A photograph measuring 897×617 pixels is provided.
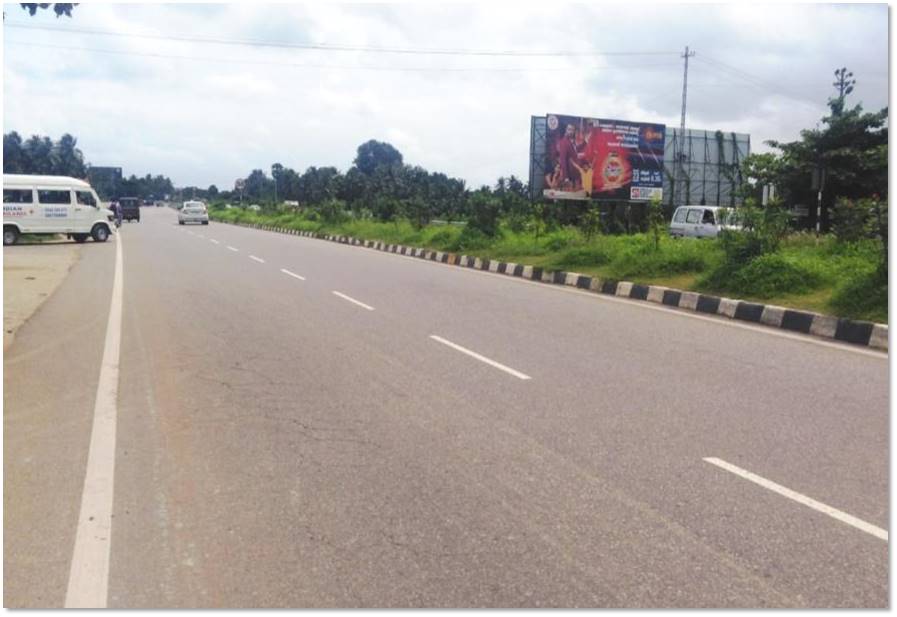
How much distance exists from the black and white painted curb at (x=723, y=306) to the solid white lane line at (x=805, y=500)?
A: 18.5 ft

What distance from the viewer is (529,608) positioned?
3.31m

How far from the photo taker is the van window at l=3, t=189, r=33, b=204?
28.5 metres

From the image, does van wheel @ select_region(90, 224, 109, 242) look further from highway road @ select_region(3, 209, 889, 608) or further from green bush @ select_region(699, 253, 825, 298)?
green bush @ select_region(699, 253, 825, 298)

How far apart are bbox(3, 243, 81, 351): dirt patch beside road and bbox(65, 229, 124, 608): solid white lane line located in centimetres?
338

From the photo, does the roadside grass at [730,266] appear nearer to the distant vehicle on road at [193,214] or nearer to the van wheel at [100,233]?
the van wheel at [100,233]

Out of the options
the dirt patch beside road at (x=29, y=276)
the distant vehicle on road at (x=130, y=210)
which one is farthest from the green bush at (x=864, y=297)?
the distant vehicle on road at (x=130, y=210)

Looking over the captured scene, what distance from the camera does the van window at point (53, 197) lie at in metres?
29.2

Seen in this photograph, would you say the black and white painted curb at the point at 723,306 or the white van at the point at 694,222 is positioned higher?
the white van at the point at 694,222

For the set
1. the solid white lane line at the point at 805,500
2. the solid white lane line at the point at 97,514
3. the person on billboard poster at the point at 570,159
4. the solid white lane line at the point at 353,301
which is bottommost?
the solid white lane line at the point at 353,301

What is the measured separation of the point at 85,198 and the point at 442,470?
95.0ft

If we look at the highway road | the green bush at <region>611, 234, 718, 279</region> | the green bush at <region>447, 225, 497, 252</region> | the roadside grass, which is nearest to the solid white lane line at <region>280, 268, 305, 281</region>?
the roadside grass

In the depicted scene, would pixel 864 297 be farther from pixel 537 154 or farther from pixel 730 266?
pixel 537 154

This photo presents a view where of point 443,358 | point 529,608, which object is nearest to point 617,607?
point 529,608

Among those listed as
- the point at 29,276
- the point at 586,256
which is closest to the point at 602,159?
the point at 586,256
